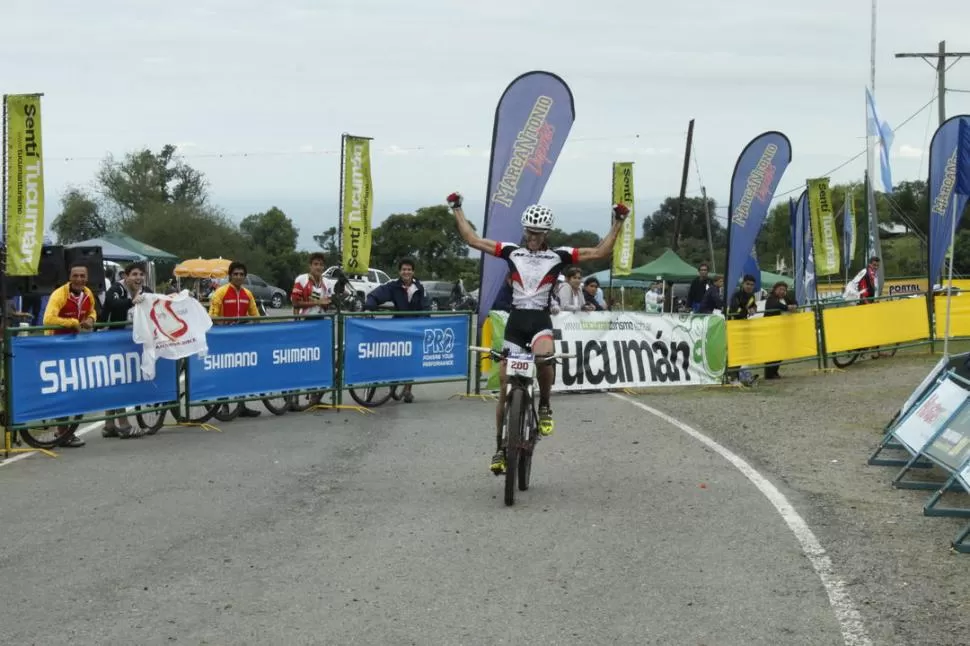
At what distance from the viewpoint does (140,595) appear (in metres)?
6.36

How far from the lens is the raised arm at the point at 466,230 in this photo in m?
9.28

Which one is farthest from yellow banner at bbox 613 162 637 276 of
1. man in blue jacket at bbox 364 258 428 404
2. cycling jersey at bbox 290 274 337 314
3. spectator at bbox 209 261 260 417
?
spectator at bbox 209 261 260 417

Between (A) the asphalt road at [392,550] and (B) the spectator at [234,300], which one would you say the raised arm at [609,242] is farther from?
(B) the spectator at [234,300]

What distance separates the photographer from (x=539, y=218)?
30.4ft

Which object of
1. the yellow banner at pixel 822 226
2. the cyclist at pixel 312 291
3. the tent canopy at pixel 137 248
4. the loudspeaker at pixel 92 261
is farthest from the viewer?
the tent canopy at pixel 137 248

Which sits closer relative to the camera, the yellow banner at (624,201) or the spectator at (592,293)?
the spectator at (592,293)

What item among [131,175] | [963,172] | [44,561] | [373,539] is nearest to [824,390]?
[963,172]

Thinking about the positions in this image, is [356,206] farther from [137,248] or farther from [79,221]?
[79,221]

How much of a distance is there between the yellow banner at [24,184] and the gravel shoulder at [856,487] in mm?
7668

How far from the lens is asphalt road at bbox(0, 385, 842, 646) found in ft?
19.1

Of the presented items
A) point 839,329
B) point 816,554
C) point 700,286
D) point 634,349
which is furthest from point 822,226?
point 816,554

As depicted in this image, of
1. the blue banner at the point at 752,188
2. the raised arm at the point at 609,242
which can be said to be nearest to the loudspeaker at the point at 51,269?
the blue banner at the point at 752,188

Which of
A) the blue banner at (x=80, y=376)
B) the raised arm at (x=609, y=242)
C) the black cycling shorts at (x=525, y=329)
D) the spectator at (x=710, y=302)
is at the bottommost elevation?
the blue banner at (x=80, y=376)

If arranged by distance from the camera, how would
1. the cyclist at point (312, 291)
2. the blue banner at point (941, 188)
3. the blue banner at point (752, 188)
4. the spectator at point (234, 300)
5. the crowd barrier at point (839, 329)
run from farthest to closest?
the blue banner at point (941, 188)
the blue banner at point (752, 188)
the crowd barrier at point (839, 329)
the cyclist at point (312, 291)
the spectator at point (234, 300)
